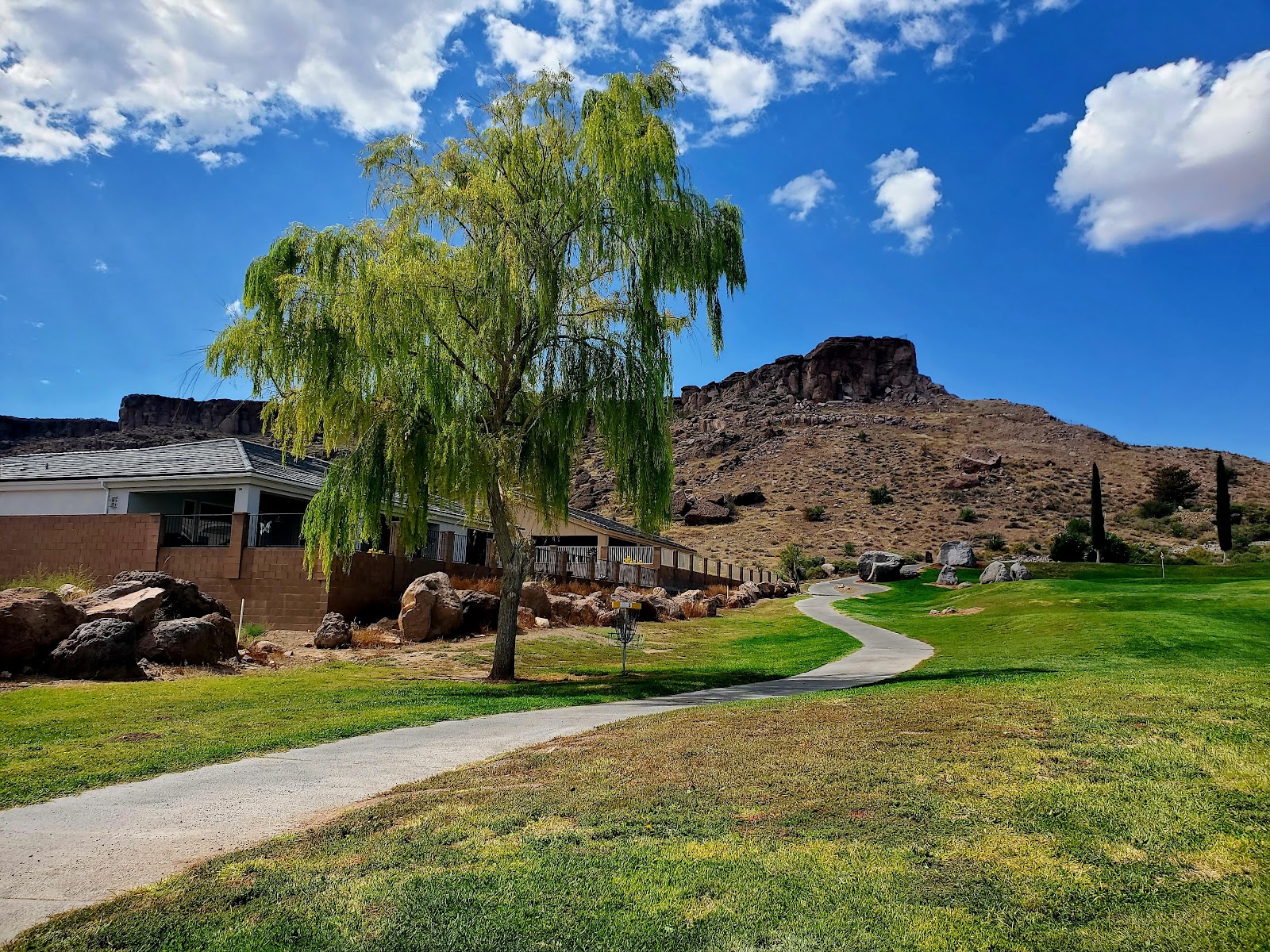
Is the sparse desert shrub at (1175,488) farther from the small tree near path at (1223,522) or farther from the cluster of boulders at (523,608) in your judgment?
the cluster of boulders at (523,608)

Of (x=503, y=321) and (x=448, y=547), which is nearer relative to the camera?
(x=503, y=321)

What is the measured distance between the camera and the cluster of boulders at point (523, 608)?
63.7 ft

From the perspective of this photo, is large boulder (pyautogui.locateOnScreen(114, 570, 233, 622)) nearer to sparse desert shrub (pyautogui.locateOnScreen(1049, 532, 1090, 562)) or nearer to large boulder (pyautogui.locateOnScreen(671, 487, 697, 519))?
sparse desert shrub (pyautogui.locateOnScreen(1049, 532, 1090, 562))

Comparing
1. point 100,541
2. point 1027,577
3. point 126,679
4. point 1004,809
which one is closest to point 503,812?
point 1004,809

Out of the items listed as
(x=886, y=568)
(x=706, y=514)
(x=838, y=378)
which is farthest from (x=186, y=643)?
(x=838, y=378)

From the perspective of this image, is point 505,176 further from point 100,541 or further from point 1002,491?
point 1002,491

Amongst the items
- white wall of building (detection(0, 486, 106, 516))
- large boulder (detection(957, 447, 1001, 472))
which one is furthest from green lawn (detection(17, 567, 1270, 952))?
large boulder (detection(957, 447, 1001, 472))

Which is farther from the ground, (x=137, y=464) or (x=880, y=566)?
(x=137, y=464)

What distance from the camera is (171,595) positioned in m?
15.5

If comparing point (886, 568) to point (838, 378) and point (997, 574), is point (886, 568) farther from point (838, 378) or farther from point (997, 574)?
point (838, 378)

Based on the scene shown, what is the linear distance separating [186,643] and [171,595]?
4.92 ft

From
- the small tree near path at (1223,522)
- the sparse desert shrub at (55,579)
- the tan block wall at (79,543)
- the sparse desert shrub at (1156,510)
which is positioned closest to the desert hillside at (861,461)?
the sparse desert shrub at (1156,510)

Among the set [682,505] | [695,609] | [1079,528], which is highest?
[682,505]

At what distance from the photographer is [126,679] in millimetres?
12922
